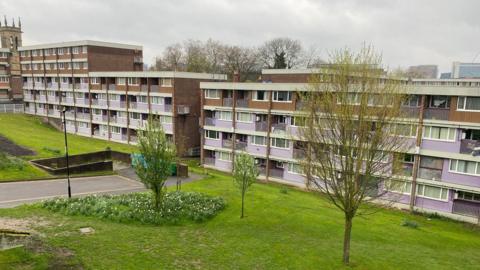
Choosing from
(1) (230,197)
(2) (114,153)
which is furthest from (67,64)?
(1) (230,197)

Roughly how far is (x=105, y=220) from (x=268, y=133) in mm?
22217

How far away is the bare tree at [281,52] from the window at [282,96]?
170 ft

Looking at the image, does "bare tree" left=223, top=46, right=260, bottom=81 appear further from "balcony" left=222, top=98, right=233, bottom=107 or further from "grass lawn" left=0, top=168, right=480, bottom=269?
"grass lawn" left=0, top=168, right=480, bottom=269

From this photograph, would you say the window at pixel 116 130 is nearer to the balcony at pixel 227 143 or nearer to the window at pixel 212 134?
the window at pixel 212 134

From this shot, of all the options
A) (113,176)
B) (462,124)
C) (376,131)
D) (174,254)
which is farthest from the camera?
(113,176)

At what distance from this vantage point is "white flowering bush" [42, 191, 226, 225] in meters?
22.0

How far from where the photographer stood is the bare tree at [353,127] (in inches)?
583

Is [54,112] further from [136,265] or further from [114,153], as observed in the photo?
[136,265]

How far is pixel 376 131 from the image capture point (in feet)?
48.2

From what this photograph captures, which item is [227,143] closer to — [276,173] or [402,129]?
[276,173]

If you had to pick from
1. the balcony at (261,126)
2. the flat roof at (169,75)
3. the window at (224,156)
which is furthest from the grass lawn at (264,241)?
the flat roof at (169,75)

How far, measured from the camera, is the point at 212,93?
4475cm

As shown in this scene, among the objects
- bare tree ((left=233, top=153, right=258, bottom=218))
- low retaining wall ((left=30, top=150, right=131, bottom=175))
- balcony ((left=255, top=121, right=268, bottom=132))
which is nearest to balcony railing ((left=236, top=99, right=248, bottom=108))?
balcony ((left=255, top=121, right=268, bottom=132))

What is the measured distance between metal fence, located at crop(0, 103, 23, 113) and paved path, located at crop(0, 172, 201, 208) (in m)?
51.6
